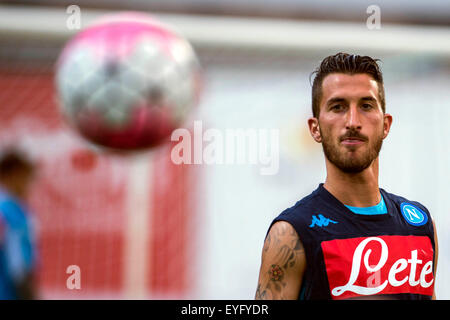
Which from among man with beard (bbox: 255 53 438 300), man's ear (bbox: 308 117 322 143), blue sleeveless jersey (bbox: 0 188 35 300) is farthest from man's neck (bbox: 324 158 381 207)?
blue sleeveless jersey (bbox: 0 188 35 300)

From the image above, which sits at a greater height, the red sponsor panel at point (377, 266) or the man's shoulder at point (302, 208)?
the man's shoulder at point (302, 208)

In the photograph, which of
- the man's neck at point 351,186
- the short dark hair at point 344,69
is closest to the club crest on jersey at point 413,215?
the man's neck at point 351,186

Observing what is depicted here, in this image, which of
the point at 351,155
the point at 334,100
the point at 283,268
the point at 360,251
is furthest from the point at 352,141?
the point at 283,268

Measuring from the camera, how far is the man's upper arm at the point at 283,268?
1.58m

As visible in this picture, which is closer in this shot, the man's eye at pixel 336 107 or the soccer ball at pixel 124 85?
the man's eye at pixel 336 107

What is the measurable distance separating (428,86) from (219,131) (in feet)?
8.04

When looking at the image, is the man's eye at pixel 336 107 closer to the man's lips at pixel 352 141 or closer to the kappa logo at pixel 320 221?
the man's lips at pixel 352 141

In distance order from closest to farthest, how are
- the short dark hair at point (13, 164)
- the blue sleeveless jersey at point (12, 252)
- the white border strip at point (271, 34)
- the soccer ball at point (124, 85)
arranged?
the soccer ball at point (124, 85)
the blue sleeveless jersey at point (12, 252)
the short dark hair at point (13, 164)
the white border strip at point (271, 34)

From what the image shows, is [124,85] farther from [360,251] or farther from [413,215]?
[413,215]

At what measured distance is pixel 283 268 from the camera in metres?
1.59

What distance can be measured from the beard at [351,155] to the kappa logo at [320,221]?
0.19m

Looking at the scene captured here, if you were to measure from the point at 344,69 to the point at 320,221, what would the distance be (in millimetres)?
556

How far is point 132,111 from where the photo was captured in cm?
206

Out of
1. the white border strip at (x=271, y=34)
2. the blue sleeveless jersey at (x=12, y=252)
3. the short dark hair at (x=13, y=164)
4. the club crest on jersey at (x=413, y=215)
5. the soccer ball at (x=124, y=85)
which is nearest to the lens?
the club crest on jersey at (x=413, y=215)
